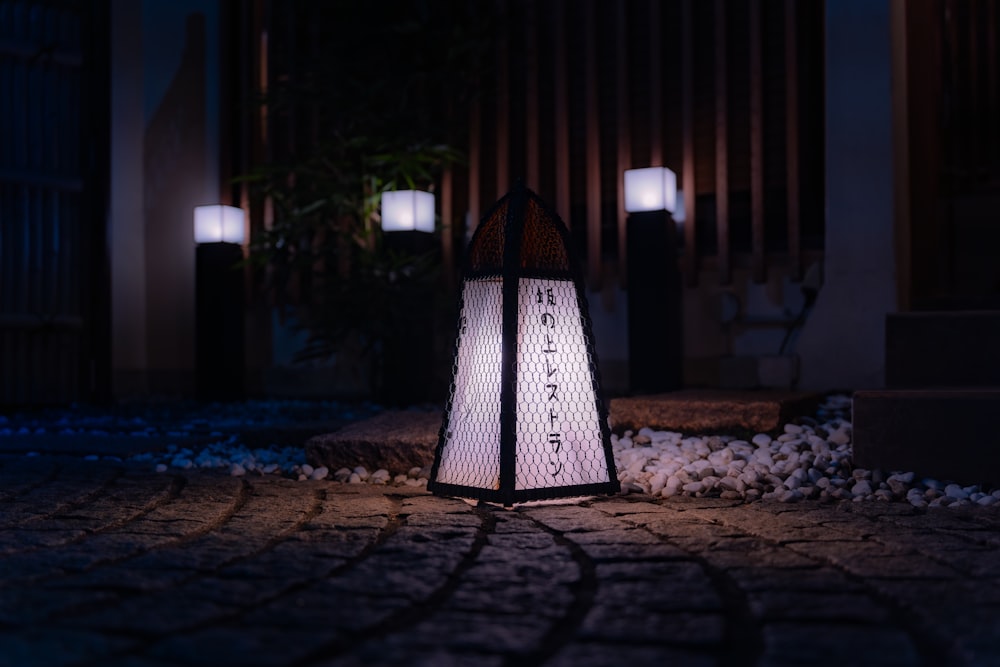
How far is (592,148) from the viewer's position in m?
7.12

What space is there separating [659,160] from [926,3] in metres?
2.01

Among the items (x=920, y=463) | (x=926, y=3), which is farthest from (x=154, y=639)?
(x=926, y=3)

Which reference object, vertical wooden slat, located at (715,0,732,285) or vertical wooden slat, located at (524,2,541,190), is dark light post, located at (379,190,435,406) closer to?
vertical wooden slat, located at (524,2,541,190)

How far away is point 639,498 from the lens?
129 inches

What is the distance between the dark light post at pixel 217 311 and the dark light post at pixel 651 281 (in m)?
3.37

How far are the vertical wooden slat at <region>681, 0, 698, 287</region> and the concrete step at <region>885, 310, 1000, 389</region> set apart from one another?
94.1 inches

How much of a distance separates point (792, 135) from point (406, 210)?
273cm

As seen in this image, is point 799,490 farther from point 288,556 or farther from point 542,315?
point 288,556

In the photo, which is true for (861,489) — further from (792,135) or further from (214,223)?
(214,223)

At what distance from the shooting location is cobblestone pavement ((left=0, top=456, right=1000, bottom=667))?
1.62 metres

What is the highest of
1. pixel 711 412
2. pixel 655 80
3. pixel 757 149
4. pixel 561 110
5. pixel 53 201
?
pixel 655 80

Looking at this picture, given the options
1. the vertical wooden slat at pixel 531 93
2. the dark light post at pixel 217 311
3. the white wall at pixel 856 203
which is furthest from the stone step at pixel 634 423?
the dark light post at pixel 217 311

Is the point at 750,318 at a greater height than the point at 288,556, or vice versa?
the point at 750,318

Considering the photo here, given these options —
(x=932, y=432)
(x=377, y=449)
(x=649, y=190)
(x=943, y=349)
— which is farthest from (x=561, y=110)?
(x=932, y=432)
